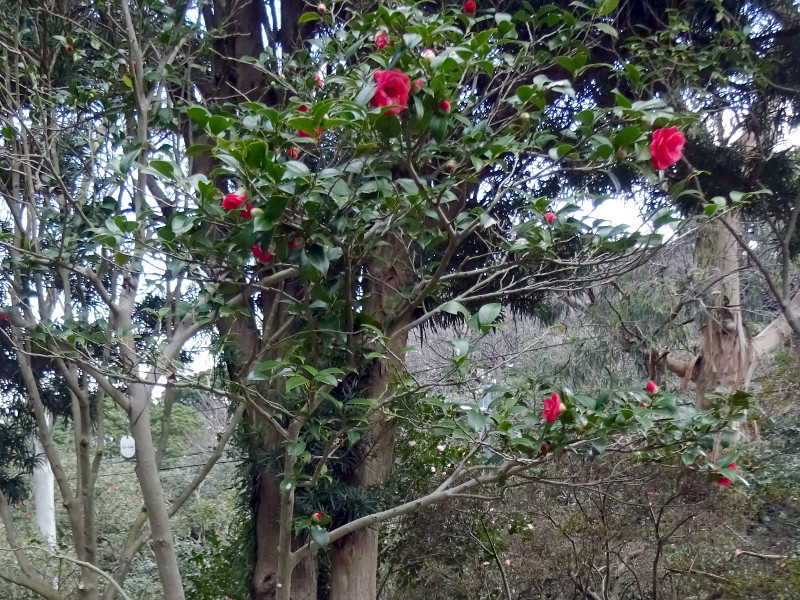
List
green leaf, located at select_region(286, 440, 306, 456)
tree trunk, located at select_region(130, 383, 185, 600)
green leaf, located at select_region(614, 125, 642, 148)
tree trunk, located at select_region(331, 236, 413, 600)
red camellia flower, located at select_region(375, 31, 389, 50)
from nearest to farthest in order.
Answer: green leaf, located at select_region(614, 125, 642, 148) → red camellia flower, located at select_region(375, 31, 389, 50) → green leaf, located at select_region(286, 440, 306, 456) → tree trunk, located at select_region(130, 383, 185, 600) → tree trunk, located at select_region(331, 236, 413, 600)

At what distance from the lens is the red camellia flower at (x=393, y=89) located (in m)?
1.28

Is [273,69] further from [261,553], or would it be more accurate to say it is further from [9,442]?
[9,442]

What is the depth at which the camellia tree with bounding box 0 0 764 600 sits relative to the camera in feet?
4.68

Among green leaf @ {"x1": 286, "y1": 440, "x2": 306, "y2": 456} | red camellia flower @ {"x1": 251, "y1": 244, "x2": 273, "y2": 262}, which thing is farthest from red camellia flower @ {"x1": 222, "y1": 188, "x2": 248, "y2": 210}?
green leaf @ {"x1": 286, "y1": 440, "x2": 306, "y2": 456}

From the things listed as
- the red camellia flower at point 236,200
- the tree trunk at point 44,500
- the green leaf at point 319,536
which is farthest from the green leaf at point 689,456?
the tree trunk at point 44,500

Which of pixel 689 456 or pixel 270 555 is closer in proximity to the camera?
pixel 689 456

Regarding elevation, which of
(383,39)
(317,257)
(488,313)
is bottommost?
(488,313)

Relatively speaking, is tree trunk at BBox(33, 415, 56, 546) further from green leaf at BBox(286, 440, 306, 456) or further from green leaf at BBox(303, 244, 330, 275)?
green leaf at BBox(303, 244, 330, 275)

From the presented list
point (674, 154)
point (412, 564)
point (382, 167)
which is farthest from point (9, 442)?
point (674, 154)

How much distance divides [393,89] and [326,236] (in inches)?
14.4

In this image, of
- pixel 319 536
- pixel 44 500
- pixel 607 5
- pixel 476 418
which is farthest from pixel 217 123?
pixel 44 500

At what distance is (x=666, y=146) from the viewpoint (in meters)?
1.53

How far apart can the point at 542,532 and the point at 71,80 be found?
3457mm

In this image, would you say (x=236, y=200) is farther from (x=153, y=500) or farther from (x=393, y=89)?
(x=153, y=500)
